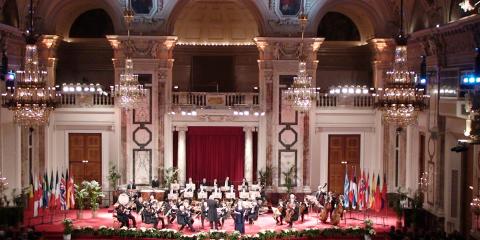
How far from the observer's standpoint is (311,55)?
31.0 m

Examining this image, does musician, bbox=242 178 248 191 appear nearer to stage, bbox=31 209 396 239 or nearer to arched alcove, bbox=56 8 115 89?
stage, bbox=31 209 396 239

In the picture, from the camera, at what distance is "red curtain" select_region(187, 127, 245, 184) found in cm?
3200

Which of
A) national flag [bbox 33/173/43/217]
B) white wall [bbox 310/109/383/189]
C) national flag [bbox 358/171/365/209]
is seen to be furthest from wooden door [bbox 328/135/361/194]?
national flag [bbox 33/173/43/217]

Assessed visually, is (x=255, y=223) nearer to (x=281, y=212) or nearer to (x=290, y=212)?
(x=281, y=212)

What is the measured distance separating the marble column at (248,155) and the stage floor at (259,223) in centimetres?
348

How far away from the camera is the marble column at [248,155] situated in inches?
1243

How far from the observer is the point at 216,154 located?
106 feet

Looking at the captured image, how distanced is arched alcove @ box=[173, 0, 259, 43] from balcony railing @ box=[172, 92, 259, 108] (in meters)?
4.15

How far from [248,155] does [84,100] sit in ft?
24.9

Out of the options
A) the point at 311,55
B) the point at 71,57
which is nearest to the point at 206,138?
the point at 311,55

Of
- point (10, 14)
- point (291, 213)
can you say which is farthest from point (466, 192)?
point (10, 14)

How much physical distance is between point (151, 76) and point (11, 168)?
695 centimetres

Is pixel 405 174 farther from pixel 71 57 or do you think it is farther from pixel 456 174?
pixel 71 57

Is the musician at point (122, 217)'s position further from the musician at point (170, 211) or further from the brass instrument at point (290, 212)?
the brass instrument at point (290, 212)
